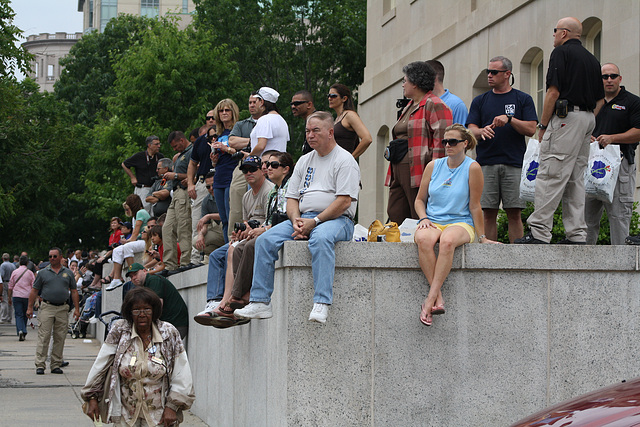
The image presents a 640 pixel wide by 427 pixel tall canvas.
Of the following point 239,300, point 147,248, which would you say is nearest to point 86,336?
point 147,248

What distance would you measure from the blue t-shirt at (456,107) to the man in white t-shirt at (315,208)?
201 cm

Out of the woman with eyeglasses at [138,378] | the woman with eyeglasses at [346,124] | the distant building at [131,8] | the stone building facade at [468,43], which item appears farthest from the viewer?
the distant building at [131,8]

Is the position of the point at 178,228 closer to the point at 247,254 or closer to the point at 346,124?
the point at 346,124

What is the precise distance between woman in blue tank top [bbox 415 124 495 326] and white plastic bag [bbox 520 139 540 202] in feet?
3.71

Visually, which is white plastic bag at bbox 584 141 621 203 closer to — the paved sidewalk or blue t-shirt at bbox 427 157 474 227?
blue t-shirt at bbox 427 157 474 227

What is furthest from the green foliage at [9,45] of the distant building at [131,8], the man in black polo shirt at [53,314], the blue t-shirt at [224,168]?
the distant building at [131,8]

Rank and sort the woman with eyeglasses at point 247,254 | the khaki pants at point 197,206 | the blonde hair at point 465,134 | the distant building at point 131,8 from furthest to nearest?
the distant building at point 131,8
the khaki pants at point 197,206
the woman with eyeglasses at point 247,254
the blonde hair at point 465,134

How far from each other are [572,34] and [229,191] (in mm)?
4651

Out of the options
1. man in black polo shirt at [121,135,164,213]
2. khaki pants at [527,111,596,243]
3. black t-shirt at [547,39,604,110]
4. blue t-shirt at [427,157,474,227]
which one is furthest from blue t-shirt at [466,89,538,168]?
man in black polo shirt at [121,135,164,213]

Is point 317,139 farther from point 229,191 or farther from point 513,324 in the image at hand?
point 229,191

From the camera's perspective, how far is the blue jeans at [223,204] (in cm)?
1184

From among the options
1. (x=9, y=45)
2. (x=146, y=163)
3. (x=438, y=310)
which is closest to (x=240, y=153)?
(x=438, y=310)

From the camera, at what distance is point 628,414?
3.95m

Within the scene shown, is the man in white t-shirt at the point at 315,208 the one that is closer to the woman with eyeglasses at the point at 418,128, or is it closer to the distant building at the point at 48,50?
the woman with eyeglasses at the point at 418,128
